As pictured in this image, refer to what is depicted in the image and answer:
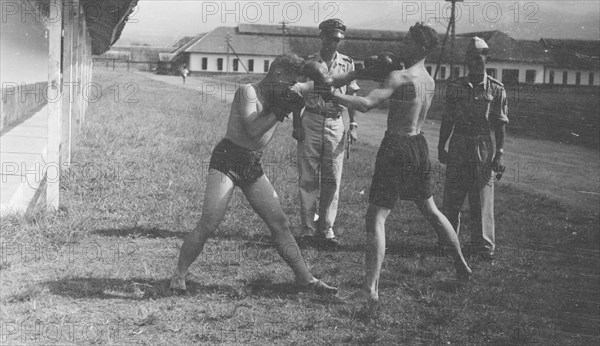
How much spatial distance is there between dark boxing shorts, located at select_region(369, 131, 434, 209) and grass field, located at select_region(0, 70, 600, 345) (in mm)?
800

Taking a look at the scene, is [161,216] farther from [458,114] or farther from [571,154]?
[571,154]

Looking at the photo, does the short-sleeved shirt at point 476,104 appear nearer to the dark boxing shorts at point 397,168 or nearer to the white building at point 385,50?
the dark boxing shorts at point 397,168

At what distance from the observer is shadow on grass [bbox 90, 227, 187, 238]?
655 cm

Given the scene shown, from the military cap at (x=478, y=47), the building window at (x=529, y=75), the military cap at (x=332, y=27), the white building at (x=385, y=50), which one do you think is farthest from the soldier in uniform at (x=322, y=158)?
the building window at (x=529, y=75)

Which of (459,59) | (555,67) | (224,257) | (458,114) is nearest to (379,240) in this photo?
(224,257)

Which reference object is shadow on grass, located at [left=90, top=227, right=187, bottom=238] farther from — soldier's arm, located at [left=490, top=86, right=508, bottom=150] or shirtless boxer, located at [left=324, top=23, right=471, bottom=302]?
soldier's arm, located at [left=490, top=86, right=508, bottom=150]

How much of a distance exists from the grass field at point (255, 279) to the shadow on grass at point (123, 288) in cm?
1

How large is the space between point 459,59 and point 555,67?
32.8 ft

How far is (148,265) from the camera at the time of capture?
559cm

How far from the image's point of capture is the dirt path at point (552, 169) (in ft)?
32.9

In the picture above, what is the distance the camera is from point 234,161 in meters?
4.67

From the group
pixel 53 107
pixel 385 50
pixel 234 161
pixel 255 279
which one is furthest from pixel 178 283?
pixel 385 50

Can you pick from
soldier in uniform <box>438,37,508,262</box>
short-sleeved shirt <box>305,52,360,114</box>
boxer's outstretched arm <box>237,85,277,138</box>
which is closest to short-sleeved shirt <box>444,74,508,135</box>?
soldier in uniform <box>438,37,508,262</box>

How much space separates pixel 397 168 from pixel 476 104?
5.73 ft
